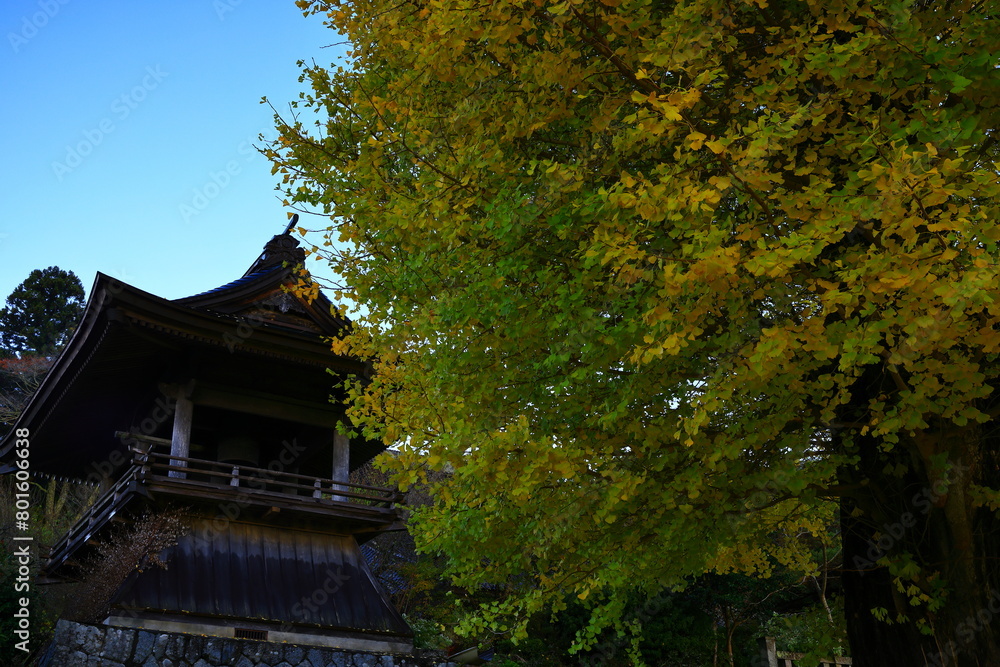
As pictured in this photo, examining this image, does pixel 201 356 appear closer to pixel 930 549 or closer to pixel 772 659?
pixel 772 659

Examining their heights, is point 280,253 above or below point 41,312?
below

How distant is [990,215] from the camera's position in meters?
3.94

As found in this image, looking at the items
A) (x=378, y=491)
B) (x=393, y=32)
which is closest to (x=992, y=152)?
(x=393, y=32)

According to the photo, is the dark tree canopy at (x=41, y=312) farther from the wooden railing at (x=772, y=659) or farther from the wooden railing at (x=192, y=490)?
the wooden railing at (x=772, y=659)

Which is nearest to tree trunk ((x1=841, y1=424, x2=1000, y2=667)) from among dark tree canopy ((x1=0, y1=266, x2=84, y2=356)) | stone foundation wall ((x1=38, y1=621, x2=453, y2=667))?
stone foundation wall ((x1=38, y1=621, x2=453, y2=667))

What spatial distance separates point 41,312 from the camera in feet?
110

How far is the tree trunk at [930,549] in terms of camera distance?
17.5ft

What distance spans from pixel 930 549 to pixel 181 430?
10859mm

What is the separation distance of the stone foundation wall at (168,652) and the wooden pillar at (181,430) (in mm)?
3259

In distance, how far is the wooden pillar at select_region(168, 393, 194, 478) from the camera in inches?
478

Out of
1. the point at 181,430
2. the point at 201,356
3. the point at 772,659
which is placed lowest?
the point at 772,659

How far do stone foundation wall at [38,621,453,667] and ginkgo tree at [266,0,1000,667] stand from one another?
458cm

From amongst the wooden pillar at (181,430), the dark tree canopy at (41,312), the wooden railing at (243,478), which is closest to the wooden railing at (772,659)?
the wooden railing at (243,478)

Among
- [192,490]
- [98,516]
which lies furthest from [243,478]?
[98,516]
